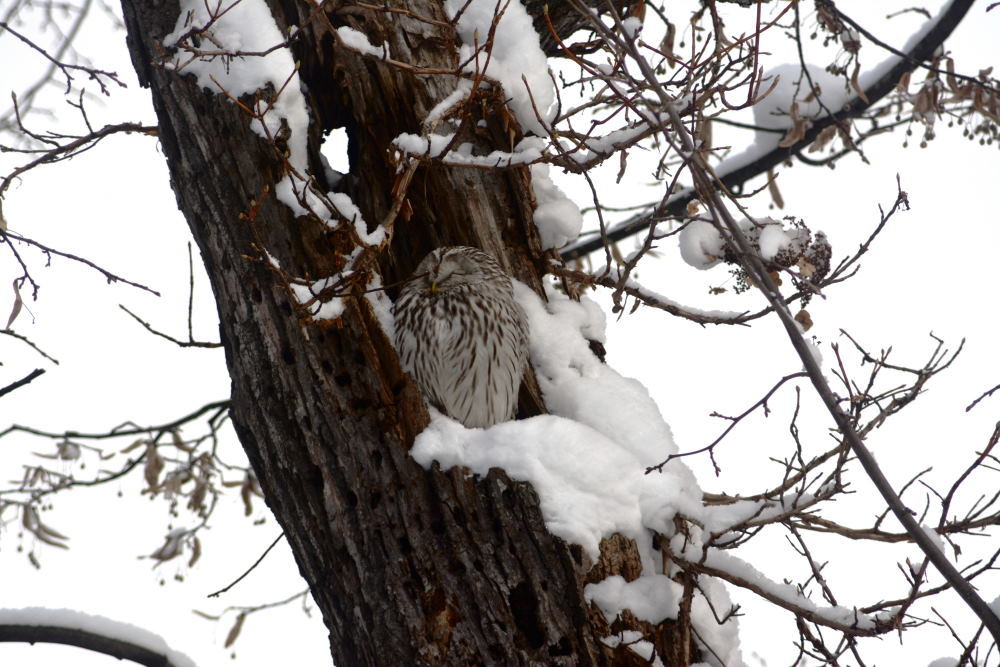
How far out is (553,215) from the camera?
338 centimetres

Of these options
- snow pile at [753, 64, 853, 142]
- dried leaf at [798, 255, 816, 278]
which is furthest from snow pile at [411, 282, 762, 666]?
snow pile at [753, 64, 853, 142]

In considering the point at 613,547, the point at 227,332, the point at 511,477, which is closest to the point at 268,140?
the point at 227,332

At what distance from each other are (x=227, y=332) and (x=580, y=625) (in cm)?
149

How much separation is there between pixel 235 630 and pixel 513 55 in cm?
373

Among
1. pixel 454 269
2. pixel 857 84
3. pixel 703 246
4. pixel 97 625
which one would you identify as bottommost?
pixel 97 625

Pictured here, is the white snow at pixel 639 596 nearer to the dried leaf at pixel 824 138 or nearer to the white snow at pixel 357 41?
the white snow at pixel 357 41

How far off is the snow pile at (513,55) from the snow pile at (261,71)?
1.56 ft

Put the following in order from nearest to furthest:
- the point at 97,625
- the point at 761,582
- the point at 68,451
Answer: the point at 761,582 → the point at 97,625 → the point at 68,451

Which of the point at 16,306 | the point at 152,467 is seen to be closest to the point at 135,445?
the point at 152,467

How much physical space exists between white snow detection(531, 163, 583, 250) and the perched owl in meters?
0.23

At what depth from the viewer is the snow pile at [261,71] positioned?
2.87 m

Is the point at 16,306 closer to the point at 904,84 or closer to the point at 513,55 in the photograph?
the point at 513,55

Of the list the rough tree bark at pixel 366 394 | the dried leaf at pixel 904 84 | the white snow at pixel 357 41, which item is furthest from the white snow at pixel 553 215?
the dried leaf at pixel 904 84

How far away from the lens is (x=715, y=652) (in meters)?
2.70
